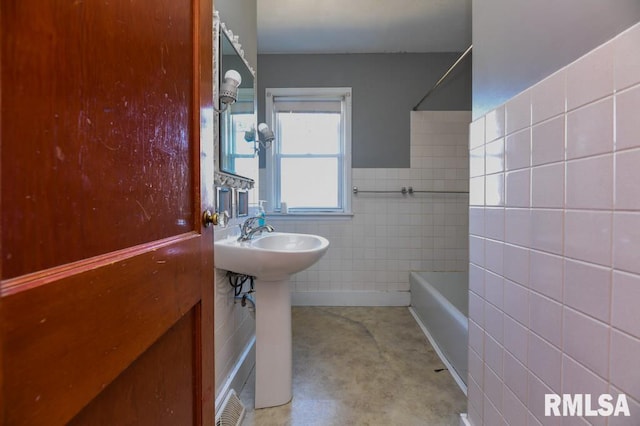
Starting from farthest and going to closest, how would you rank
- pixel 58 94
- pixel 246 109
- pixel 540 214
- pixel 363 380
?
pixel 246 109
pixel 363 380
pixel 540 214
pixel 58 94

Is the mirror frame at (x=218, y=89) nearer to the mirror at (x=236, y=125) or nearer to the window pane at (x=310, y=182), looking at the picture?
the mirror at (x=236, y=125)

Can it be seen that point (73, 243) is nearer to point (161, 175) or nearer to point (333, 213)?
point (161, 175)

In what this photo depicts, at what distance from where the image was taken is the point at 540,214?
2.47ft

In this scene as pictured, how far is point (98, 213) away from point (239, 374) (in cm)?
133

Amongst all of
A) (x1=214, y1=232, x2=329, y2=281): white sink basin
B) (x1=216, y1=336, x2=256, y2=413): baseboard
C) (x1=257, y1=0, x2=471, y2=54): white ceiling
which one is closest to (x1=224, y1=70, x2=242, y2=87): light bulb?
(x1=214, y1=232, x2=329, y2=281): white sink basin

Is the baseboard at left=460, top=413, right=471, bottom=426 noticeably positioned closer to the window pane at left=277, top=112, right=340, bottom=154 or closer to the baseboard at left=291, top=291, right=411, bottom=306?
the baseboard at left=291, top=291, right=411, bottom=306

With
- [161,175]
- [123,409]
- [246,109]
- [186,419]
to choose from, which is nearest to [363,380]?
[186,419]

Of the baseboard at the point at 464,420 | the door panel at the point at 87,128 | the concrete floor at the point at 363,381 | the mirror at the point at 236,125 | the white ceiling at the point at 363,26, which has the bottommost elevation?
the concrete floor at the point at 363,381

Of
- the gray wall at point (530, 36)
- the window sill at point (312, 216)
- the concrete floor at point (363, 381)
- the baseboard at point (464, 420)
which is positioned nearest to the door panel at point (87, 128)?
the gray wall at point (530, 36)

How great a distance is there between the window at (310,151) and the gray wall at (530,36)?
5.31ft

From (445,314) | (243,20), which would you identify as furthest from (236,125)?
(445,314)

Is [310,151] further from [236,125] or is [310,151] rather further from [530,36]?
[530,36]

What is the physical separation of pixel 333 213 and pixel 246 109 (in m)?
1.26

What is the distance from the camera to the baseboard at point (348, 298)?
2.61m
